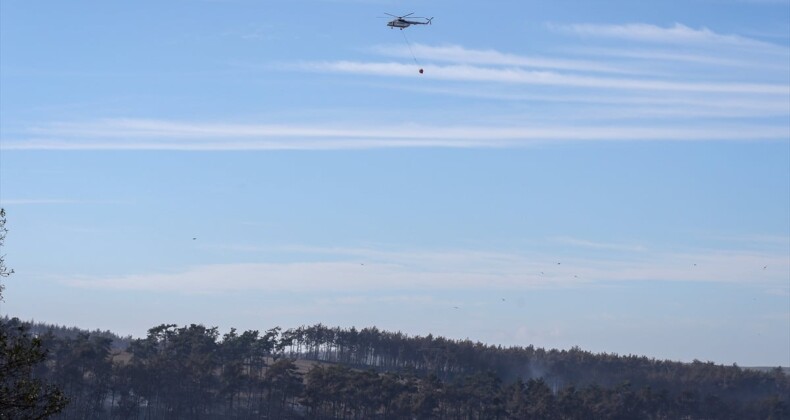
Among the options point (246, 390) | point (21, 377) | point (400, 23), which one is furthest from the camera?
point (246, 390)

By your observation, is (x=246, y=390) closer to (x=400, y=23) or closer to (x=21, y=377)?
(x=400, y=23)

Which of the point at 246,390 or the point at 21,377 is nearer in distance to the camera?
the point at 21,377

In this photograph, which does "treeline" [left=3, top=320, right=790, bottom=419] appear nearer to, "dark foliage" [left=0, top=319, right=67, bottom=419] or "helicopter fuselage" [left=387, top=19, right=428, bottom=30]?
"helicopter fuselage" [left=387, top=19, right=428, bottom=30]

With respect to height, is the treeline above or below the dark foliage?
above

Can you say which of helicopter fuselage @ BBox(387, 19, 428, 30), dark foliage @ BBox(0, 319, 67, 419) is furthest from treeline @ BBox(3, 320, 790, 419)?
dark foliage @ BBox(0, 319, 67, 419)

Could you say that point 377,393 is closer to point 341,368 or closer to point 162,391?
point 341,368

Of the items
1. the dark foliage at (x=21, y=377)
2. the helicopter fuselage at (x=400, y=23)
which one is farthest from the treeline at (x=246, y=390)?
the dark foliage at (x=21, y=377)

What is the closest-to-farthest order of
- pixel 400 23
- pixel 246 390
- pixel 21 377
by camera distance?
pixel 21 377
pixel 400 23
pixel 246 390

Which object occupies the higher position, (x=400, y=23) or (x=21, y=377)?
(x=400, y=23)

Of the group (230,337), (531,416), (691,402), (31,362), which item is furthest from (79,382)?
(31,362)

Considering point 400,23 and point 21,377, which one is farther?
point 400,23

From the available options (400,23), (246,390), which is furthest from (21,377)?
(246,390)
